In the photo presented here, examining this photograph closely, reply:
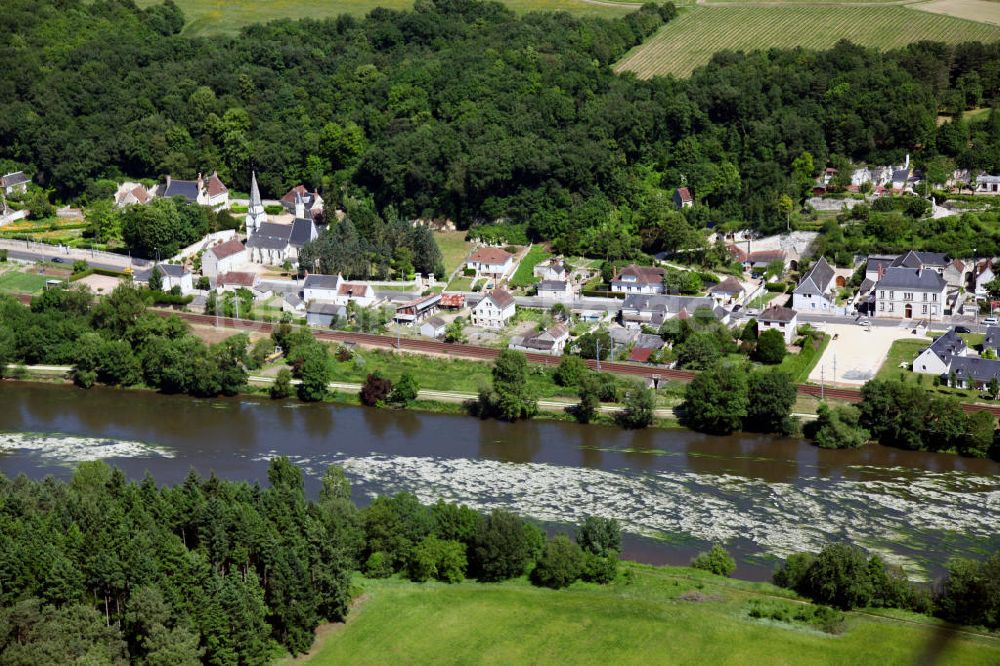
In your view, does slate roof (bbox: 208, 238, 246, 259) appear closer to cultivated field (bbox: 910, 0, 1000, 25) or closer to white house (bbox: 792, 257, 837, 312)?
white house (bbox: 792, 257, 837, 312)

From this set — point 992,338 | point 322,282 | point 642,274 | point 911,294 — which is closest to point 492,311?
point 642,274

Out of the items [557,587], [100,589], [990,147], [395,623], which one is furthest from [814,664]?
[990,147]

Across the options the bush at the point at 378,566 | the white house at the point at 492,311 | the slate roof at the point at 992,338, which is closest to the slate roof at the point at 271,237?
the white house at the point at 492,311

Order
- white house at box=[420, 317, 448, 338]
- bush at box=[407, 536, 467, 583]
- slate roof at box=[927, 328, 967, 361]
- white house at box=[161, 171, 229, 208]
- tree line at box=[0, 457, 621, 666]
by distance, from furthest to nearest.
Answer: white house at box=[161, 171, 229, 208] < white house at box=[420, 317, 448, 338] < slate roof at box=[927, 328, 967, 361] < bush at box=[407, 536, 467, 583] < tree line at box=[0, 457, 621, 666]

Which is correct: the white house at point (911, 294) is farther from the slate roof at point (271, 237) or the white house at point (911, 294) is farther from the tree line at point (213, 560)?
the slate roof at point (271, 237)

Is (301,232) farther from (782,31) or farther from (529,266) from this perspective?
(782,31)

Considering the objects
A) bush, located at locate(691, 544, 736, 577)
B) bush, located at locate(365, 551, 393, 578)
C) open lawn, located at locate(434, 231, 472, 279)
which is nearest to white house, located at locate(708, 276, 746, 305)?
open lawn, located at locate(434, 231, 472, 279)
